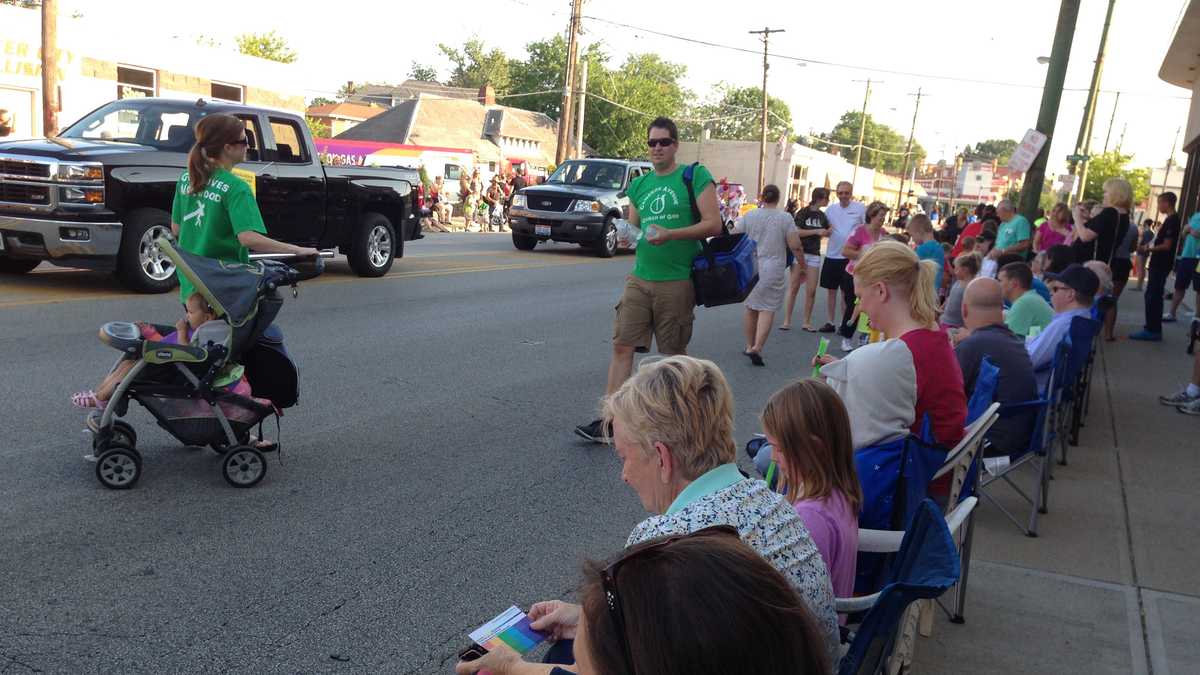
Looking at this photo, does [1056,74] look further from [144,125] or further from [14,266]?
[14,266]

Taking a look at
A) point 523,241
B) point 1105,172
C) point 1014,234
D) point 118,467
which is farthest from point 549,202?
point 1105,172

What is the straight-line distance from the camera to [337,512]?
5031 mm

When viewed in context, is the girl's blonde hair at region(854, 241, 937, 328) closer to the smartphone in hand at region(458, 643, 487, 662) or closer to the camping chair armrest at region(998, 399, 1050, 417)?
the camping chair armrest at region(998, 399, 1050, 417)

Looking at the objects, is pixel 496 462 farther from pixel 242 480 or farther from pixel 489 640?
pixel 489 640

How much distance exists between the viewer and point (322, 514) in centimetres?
498

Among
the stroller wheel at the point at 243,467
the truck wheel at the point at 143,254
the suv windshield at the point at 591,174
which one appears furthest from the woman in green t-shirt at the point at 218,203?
the suv windshield at the point at 591,174

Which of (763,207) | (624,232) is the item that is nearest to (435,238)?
(763,207)

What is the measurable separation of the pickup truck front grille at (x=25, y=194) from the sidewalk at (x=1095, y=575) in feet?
32.0

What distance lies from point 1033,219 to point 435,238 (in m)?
14.3

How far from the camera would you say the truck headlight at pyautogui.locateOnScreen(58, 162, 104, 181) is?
10633 mm

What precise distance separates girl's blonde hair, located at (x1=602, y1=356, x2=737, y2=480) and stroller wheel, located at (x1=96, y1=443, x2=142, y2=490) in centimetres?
328

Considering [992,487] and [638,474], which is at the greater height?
[638,474]

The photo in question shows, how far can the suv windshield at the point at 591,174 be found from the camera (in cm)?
2312

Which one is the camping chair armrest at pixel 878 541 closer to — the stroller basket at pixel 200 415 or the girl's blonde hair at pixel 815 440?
the girl's blonde hair at pixel 815 440
